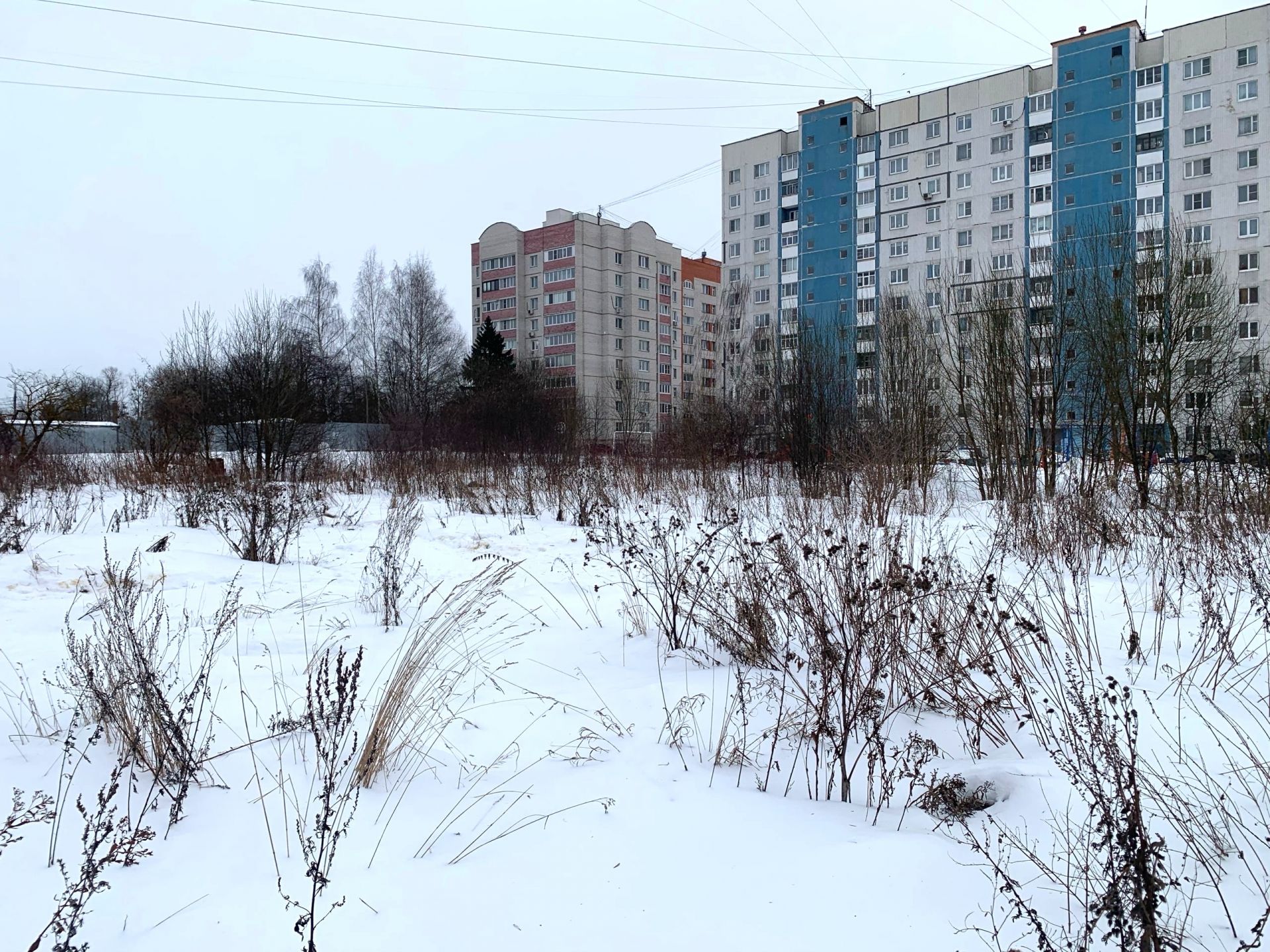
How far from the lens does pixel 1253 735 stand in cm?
280

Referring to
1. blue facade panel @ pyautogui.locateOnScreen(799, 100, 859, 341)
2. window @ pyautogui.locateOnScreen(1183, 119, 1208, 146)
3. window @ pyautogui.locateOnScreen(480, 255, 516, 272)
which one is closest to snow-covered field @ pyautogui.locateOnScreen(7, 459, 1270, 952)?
window @ pyautogui.locateOnScreen(1183, 119, 1208, 146)

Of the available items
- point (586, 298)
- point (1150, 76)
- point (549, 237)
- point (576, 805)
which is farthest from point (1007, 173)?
point (576, 805)

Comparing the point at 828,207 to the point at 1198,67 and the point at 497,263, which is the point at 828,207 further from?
the point at 497,263

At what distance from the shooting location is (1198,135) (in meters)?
36.1

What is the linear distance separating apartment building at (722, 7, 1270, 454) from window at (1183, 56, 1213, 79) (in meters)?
0.06

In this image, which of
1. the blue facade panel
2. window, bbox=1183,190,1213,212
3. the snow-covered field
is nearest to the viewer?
the snow-covered field

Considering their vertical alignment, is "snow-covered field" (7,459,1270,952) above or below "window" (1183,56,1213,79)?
below

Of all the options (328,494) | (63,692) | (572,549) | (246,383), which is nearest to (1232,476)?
(572,549)

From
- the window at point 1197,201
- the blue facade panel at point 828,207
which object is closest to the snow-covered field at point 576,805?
the window at point 1197,201

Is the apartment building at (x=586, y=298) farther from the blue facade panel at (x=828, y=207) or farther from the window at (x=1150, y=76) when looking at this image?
the window at (x=1150, y=76)

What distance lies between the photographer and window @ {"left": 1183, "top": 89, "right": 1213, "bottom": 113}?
3575cm

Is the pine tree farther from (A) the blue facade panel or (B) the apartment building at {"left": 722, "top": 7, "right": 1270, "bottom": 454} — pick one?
(A) the blue facade panel

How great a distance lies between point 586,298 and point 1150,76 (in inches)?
1349

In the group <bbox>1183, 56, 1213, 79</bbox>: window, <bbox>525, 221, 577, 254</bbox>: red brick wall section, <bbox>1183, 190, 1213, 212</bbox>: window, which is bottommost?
<bbox>1183, 190, 1213, 212</bbox>: window
